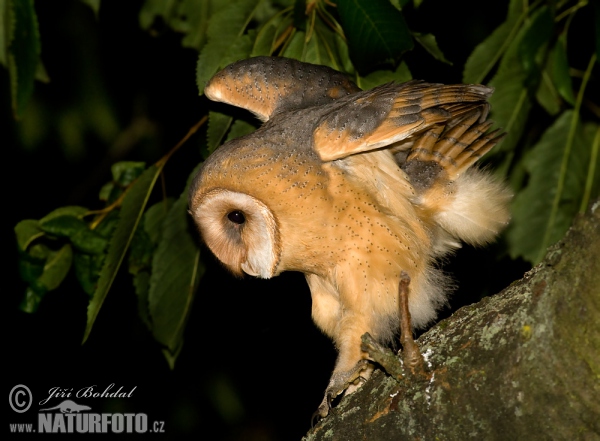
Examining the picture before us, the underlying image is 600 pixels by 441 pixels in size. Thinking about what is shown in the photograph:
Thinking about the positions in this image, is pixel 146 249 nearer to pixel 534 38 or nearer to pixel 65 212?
pixel 65 212

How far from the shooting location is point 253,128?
3.37 metres

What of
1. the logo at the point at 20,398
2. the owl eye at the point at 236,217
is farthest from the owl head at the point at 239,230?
the logo at the point at 20,398

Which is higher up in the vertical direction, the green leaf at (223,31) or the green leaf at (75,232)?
the green leaf at (223,31)

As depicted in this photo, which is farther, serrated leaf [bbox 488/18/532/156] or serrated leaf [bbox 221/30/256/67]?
serrated leaf [bbox 488/18/532/156]

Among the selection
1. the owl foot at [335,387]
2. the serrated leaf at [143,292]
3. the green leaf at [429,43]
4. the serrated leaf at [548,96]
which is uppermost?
the green leaf at [429,43]

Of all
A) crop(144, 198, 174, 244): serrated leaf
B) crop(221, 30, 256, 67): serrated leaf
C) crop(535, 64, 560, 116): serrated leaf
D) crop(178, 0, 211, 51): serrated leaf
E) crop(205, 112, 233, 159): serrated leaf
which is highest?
crop(221, 30, 256, 67): serrated leaf

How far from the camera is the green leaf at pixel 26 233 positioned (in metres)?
3.13

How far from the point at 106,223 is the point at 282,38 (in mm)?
1115

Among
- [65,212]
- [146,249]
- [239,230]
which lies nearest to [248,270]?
[239,230]

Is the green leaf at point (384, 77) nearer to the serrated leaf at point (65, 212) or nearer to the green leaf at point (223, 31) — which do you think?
the green leaf at point (223, 31)

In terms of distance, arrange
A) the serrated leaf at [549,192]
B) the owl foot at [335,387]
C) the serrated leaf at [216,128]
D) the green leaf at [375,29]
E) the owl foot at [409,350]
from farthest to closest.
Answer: the serrated leaf at [549,192] < the serrated leaf at [216,128] < the owl foot at [335,387] < the green leaf at [375,29] < the owl foot at [409,350]

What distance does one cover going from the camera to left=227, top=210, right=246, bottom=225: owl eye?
10.2 feet

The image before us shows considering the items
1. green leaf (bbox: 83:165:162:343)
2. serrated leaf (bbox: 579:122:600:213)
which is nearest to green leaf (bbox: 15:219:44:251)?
green leaf (bbox: 83:165:162:343)

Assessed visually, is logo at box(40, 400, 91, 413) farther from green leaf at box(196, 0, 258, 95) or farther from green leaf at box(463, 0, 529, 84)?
green leaf at box(463, 0, 529, 84)
